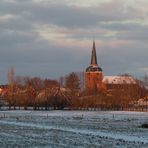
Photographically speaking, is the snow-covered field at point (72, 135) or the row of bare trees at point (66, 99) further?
the row of bare trees at point (66, 99)

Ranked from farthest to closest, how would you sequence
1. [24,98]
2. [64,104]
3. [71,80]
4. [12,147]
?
[71,80]
[24,98]
[64,104]
[12,147]

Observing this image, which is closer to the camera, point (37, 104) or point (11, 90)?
point (37, 104)

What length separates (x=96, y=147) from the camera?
28.5 metres

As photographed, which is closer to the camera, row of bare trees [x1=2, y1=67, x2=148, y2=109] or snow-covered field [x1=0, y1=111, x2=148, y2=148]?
snow-covered field [x1=0, y1=111, x2=148, y2=148]

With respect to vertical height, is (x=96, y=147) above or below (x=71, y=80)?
below

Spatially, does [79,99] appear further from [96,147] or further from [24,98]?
→ [96,147]

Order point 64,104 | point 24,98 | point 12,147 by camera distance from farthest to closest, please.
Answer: point 24,98
point 64,104
point 12,147

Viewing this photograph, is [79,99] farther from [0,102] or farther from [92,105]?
[0,102]

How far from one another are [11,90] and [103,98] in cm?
4045

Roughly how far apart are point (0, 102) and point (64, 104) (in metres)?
28.0

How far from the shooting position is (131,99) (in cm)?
18762

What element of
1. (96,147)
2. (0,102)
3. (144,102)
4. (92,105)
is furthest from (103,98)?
(96,147)

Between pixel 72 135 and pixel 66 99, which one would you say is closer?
pixel 72 135

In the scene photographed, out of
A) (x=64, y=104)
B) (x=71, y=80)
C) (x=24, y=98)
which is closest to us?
(x=64, y=104)
